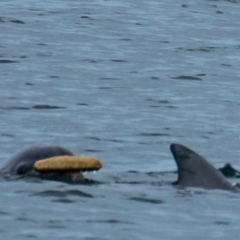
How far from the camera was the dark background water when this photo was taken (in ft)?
36.1

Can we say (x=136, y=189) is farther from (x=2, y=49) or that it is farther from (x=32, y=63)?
(x=2, y=49)

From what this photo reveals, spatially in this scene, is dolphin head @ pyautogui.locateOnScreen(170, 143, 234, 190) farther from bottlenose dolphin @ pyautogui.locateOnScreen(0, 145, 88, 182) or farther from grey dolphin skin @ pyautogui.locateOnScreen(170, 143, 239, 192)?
bottlenose dolphin @ pyautogui.locateOnScreen(0, 145, 88, 182)

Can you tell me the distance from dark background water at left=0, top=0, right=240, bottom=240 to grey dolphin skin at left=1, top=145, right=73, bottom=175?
0.66 feet

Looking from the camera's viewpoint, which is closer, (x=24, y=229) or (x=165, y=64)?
(x=24, y=229)

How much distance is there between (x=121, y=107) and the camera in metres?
17.7

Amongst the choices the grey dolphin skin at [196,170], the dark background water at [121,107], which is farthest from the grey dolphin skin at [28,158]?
the grey dolphin skin at [196,170]

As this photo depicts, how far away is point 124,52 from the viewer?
912 inches

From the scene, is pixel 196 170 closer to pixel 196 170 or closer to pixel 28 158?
pixel 196 170

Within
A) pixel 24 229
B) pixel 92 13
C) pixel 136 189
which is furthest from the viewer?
pixel 92 13

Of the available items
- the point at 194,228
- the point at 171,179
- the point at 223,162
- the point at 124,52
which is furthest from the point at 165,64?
the point at 194,228

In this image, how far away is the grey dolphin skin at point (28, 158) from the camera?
40.2ft

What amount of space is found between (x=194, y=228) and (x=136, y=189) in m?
1.52

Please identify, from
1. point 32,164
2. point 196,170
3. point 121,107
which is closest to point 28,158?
point 32,164

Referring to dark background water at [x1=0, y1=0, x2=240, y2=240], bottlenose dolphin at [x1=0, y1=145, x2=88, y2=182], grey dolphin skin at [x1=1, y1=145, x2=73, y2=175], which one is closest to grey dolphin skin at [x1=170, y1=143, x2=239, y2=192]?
dark background water at [x1=0, y1=0, x2=240, y2=240]
